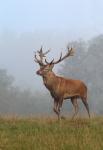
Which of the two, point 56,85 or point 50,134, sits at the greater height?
point 56,85

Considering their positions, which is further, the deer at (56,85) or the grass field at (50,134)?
the deer at (56,85)

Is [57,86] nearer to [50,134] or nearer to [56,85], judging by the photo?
[56,85]

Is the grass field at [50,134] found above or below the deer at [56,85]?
below

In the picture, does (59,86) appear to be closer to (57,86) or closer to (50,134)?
(57,86)

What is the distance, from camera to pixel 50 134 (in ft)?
40.0

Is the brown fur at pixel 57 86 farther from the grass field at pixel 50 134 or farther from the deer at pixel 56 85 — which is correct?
the grass field at pixel 50 134

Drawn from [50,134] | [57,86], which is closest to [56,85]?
[57,86]

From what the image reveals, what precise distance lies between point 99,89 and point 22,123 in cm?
6641

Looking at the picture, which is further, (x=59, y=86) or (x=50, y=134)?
(x=59, y=86)

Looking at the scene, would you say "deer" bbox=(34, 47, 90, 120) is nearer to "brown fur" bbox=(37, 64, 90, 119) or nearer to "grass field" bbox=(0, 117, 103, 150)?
"brown fur" bbox=(37, 64, 90, 119)

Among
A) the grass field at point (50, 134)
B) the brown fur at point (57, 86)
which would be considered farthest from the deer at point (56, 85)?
the grass field at point (50, 134)

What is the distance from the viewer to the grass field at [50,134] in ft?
34.9

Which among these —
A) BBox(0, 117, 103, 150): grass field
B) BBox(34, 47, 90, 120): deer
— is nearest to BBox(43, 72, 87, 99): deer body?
BBox(34, 47, 90, 120): deer

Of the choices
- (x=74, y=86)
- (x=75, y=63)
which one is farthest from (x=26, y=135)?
(x=75, y=63)
